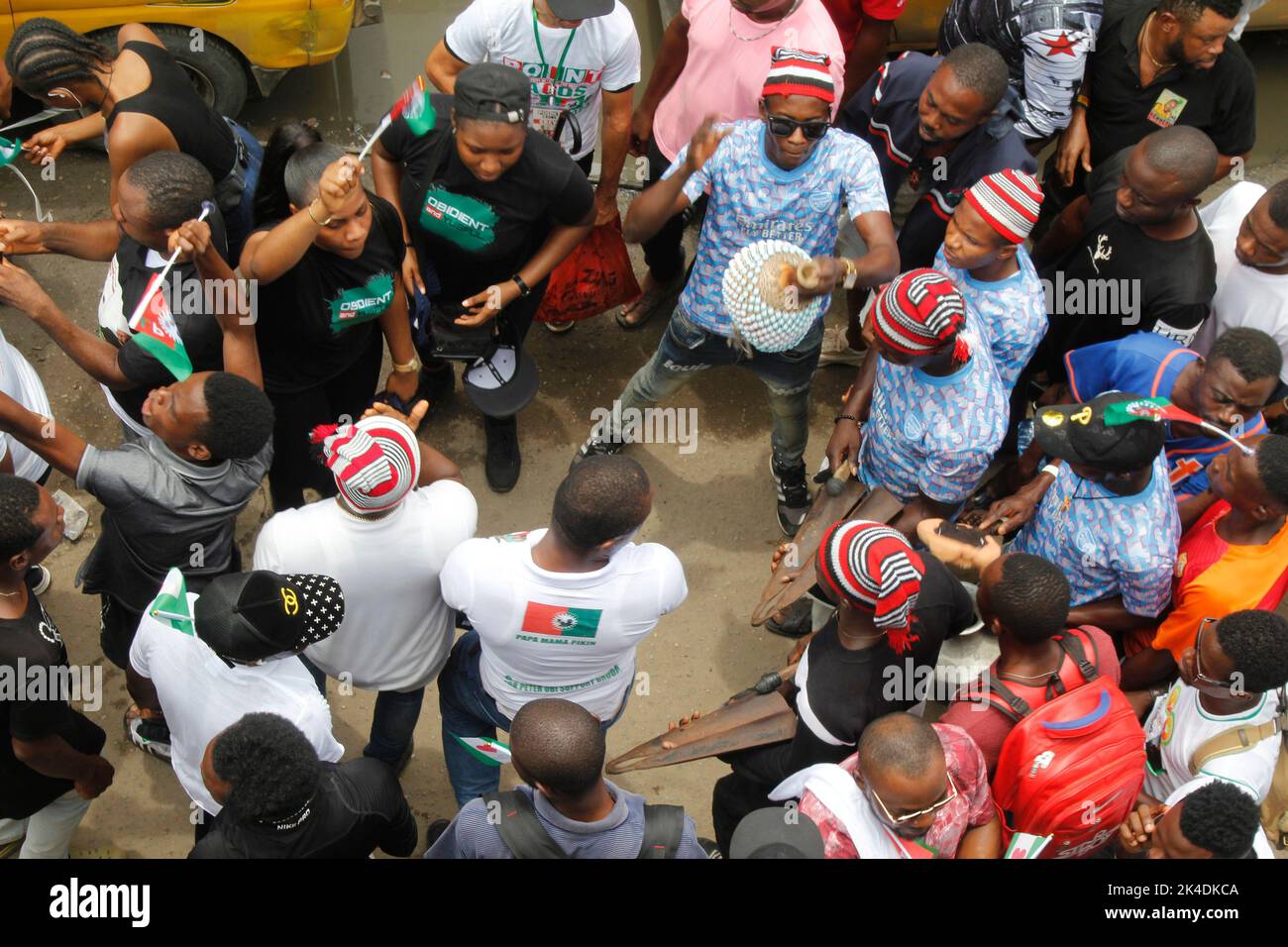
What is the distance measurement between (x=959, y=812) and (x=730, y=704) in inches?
38.6

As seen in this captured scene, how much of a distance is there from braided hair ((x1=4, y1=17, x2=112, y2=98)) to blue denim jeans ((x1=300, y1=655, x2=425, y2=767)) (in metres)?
2.28

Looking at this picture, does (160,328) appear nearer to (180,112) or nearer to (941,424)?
(180,112)

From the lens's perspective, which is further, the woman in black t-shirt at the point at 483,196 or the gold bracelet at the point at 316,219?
the woman in black t-shirt at the point at 483,196

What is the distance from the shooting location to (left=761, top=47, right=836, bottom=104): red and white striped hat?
4031mm

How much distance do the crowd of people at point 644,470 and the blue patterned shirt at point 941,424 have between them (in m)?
0.02

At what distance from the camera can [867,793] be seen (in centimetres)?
302

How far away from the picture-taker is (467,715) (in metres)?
3.85

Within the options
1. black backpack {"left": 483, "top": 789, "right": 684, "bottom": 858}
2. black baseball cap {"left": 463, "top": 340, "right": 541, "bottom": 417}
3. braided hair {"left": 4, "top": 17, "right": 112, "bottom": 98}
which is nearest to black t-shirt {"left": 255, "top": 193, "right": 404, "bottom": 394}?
black baseball cap {"left": 463, "top": 340, "right": 541, "bottom": 417}

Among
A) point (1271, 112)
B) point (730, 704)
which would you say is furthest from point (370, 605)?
point (1271, 112)

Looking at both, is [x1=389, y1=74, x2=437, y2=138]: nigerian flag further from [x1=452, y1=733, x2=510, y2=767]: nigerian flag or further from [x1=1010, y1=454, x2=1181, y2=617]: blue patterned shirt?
[x1=1010, y1=454, x2=1181, y2=617]: blue patterned shirt

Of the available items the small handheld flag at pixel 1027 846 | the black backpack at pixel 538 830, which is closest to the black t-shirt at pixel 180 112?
the black backpack at pixel 538 830

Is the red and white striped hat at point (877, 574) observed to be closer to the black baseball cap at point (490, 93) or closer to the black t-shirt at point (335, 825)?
the black t-shirt at point (335, 825)

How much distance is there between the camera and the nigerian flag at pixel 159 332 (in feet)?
12.1

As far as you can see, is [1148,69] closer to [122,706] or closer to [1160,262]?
[1160,262]
